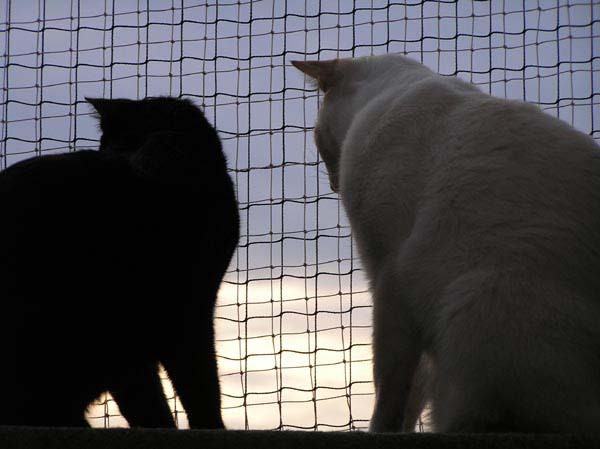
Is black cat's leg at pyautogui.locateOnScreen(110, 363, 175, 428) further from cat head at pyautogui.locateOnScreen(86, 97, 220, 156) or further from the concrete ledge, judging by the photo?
the concrete ledge

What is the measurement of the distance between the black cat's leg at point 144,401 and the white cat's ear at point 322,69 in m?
0.86

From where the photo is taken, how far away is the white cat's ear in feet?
7.30

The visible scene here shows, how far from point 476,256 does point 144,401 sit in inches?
41.9

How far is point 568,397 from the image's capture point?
1362 mm

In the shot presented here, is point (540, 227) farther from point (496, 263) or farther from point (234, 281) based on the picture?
point (234, 281)

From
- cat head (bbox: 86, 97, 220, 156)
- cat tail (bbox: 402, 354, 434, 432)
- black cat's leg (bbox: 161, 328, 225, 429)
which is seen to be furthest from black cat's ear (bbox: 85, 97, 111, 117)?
cat tail (bbox: 402, 354, 434, 432)

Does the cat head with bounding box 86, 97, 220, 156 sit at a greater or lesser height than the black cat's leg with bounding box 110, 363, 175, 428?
greater

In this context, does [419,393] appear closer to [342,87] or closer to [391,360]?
[391,360]

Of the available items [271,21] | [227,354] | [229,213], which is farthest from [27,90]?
[229,213]

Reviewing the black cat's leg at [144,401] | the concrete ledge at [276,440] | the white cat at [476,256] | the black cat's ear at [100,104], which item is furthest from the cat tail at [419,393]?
the black cat's ear at [100,104]

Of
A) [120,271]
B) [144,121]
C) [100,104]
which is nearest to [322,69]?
[144,121]

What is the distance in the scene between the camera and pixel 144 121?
233 cm

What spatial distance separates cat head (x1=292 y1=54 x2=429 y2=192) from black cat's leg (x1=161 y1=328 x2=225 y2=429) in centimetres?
55

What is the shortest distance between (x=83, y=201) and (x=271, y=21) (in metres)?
1.62
